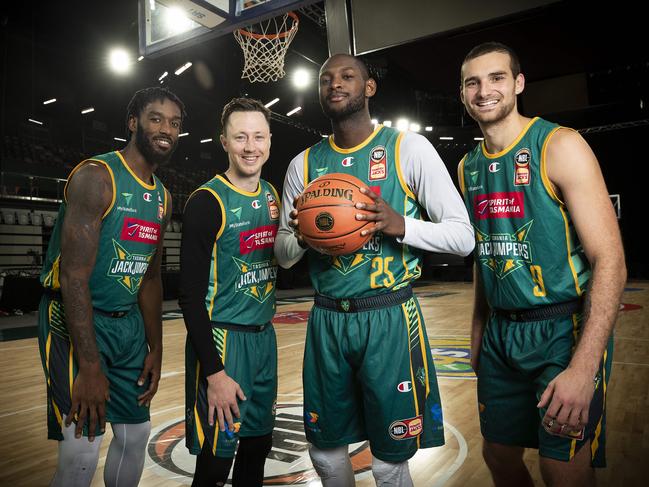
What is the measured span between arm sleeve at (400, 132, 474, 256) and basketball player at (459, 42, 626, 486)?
23cm

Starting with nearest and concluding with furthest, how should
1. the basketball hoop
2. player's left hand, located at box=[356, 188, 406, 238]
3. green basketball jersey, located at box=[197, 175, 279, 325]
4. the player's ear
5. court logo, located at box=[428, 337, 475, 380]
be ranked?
1. player's left hand, located at box=[356, 188, 406, 238]
2. the player's ear
3. green basketball jersey, located at box=[197, 175, 279, 325]
4. court logo, located at box=[428, 337, 475, 380]
5. the basketball hoop

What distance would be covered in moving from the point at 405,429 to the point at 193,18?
4.17 metres

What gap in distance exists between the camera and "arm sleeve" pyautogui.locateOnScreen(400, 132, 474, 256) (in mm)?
1635

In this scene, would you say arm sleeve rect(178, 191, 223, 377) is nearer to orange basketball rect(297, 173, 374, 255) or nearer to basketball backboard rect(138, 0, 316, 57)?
orange basketball rect(297, 173, 374, 255)

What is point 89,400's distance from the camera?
1.89 m

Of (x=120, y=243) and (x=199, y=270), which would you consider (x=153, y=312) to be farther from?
(x=199, y=270)

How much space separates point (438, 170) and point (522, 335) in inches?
25.4

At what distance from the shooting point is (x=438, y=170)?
172 cm

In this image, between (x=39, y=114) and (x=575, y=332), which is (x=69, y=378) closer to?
(x=575, y=332)

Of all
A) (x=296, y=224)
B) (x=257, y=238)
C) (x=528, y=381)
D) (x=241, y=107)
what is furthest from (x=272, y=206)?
(x=528, y=381)

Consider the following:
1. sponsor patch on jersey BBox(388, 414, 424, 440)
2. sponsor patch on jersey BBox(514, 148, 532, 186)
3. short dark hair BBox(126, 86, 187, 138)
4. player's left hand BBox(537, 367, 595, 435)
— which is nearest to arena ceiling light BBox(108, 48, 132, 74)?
short dark hair BBox(126, 86, 187, 138)

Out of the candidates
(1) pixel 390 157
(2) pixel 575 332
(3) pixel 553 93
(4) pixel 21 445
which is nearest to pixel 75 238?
(1) pixel 390 157

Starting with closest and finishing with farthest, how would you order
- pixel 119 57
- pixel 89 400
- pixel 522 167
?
pixel 522 167, pixel 89 400, pixel 119 57

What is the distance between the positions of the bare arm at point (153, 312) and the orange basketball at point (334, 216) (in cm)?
86
